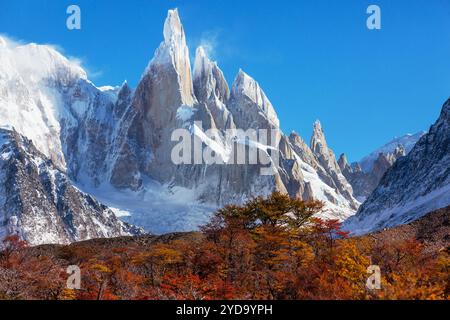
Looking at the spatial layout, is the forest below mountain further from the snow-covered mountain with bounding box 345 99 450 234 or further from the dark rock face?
the dark rock face

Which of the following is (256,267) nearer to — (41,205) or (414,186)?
(414,186)

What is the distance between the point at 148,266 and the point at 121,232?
147 metres

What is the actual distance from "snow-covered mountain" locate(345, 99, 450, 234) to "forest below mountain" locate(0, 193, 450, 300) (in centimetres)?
6230

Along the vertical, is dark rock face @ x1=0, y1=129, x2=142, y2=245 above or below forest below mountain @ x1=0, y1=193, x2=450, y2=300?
above

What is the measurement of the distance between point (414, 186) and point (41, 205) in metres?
103

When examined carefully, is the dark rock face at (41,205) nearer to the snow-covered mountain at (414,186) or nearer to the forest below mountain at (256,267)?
the snow-covered mountain at (414,186)

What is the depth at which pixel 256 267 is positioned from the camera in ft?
141

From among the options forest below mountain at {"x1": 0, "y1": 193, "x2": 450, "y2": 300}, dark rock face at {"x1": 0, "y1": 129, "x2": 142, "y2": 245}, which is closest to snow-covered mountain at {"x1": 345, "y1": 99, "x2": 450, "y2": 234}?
forest below mountain at {"x1": 0, "y1": 193, "x2": 450, "y2": 300}

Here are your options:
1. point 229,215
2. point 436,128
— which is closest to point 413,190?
point 436,128

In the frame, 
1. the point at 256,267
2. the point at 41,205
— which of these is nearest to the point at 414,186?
the point at 41,205

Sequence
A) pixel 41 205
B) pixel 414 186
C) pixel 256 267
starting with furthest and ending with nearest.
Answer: pixel 41 205 → pixel 414 186 → pixel 256 267

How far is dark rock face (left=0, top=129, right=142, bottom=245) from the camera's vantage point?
157 meters

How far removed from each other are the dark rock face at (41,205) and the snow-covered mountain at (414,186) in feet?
258

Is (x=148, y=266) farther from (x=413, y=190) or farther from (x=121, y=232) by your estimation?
(x=121, y=232)
